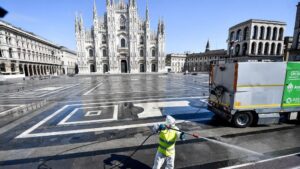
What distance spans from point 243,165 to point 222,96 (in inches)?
121

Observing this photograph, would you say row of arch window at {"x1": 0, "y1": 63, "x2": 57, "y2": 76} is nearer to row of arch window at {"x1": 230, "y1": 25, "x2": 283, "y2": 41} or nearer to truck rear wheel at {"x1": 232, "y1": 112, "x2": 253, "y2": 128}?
truck rear wheel at {"x1": 232, "y1": 112, "x2": 253, "y2": 128}

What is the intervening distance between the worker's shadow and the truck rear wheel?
444 cm

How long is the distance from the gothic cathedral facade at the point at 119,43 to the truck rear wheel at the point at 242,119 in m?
50.5

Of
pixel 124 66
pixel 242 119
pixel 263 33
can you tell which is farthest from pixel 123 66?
pixel 242 119

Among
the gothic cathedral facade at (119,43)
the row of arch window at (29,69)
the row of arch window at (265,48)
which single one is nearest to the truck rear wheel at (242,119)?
the gothic cathedral facade at (119,43)

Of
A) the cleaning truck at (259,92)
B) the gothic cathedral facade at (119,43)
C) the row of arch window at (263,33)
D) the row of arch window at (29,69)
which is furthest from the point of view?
the gothic cathedral facade at (119,43)

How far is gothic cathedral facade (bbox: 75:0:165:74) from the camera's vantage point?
51125 mm

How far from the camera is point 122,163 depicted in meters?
3.79

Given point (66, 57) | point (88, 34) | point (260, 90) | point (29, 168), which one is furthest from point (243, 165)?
point (66, 57)

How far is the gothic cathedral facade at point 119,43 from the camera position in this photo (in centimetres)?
5112

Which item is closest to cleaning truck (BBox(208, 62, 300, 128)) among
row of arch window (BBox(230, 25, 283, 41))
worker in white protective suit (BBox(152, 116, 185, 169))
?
worker in white protective suit (BBox(152, 116, 185, 169))

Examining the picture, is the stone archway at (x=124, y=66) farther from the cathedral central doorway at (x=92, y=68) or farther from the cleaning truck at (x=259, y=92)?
the cleaning truck at (x=259, y=92)

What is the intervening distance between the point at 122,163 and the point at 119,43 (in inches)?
2188

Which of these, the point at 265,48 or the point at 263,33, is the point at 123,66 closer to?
the point at 263,33
